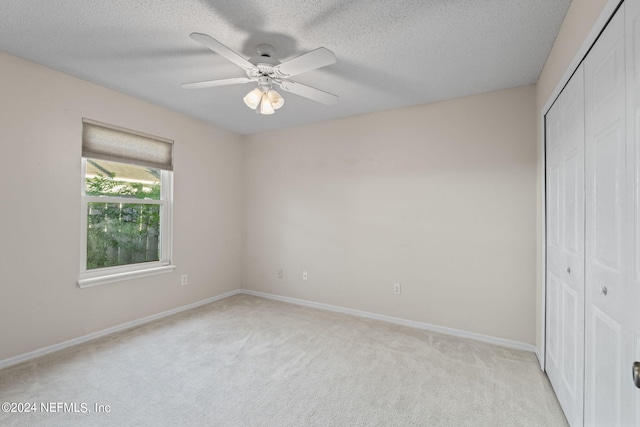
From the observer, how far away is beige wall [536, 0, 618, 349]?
1.40 metres

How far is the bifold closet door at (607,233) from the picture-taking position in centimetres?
111

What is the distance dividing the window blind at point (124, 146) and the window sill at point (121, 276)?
1.17 m

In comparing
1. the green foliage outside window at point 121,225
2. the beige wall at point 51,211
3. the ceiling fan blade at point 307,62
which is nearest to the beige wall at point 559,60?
the ceiling fan blade at point 307,62

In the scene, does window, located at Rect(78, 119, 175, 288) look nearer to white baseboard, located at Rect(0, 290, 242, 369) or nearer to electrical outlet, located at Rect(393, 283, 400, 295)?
white baseboard, located at Rect(0, 290, 242, 369)

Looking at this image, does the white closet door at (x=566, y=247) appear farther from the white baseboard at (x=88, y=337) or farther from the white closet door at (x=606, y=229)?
the white baseboard at (x=88, y=337)

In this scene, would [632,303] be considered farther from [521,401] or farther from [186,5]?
[186,5]

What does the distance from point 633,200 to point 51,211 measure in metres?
3.77

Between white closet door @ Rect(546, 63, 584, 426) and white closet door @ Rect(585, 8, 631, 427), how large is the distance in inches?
4.2

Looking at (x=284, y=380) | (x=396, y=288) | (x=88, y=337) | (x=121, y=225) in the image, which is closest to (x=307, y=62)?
(x=284, y=380)

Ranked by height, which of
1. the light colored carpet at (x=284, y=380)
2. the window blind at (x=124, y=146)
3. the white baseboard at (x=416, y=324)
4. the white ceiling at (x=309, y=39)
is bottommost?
the light colored carpet at (x=284, y=380)

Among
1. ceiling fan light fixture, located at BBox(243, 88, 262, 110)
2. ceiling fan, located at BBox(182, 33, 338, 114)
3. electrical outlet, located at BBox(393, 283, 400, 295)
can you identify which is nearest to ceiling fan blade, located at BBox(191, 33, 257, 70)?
ceiling fan, located at BBox(182, 33, 338, 114)

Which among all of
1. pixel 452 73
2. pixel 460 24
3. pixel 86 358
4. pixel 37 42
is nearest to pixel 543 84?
pixel 452 73

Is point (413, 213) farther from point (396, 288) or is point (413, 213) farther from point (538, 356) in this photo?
point (538, 356)

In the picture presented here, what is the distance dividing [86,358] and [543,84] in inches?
173
